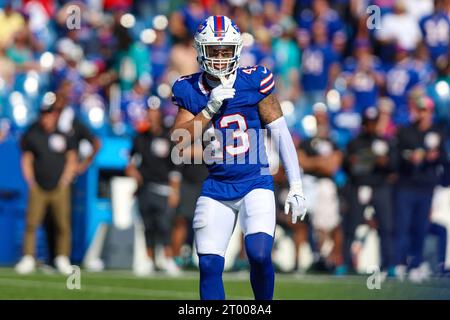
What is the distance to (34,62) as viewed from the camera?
15.4 metres

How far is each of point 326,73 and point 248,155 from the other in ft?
30.7

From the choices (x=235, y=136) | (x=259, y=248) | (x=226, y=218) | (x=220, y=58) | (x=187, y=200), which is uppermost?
(x=220, y=58)

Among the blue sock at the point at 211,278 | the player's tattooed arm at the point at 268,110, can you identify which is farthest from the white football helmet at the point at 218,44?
the blue sock at the point at 211,278

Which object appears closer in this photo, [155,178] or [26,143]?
[26,143]

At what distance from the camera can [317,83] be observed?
16672mm

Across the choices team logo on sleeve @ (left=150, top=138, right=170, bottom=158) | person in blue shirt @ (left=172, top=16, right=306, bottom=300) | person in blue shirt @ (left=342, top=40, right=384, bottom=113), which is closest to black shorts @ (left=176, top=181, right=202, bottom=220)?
team logo on sleeve @ (left=150, top=138, right=170, bottom=158)

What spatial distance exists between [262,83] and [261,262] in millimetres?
1119

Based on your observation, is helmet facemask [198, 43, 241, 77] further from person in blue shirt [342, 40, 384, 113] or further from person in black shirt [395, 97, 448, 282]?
person in blue shirt [342, 40, 384, 113]

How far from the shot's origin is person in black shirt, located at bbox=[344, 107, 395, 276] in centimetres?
1311

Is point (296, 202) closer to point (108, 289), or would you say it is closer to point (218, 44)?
point (218, 44)

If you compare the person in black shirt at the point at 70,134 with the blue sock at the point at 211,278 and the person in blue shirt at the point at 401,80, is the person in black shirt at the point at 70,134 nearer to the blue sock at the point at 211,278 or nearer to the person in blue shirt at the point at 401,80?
the person in blue shirt at the point at 401,80

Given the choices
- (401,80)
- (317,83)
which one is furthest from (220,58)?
(317,83)

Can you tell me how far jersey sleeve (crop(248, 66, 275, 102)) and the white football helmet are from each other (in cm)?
15

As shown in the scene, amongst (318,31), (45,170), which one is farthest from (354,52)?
(45,170)
